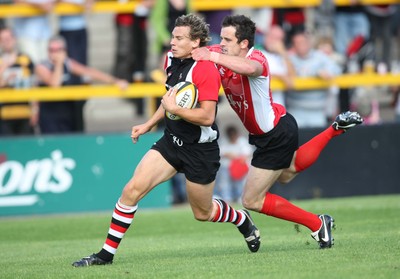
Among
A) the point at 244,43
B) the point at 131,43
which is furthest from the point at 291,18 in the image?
the point at 244,43

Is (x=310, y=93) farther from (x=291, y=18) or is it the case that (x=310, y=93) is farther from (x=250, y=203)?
(x=250, y=203)

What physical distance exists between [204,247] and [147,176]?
70.6 inches

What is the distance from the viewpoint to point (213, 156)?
8.63 meters

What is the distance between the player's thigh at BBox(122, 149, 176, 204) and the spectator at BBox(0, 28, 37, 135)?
731 cm

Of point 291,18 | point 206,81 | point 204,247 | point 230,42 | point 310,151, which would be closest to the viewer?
point 206,81

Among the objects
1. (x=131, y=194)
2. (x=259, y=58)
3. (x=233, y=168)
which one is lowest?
(x=233, y=168)

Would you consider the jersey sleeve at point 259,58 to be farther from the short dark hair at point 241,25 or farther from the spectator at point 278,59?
the spectator at point 278,59

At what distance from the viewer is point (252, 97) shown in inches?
356

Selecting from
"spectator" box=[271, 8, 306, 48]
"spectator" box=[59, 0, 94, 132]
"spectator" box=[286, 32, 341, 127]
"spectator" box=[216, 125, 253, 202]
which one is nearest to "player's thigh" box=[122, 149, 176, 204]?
"spectator" box=[216, 125, 253, 202]

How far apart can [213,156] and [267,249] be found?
1.32 meters

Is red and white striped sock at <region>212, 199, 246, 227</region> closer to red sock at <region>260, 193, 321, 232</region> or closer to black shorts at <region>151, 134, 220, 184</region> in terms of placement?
red sock at <region>260, 193, 321, 232</region>

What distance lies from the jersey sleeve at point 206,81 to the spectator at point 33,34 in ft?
26.6

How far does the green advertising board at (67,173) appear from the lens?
583 inches

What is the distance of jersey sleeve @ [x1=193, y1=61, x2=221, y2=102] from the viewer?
27.3 ft
